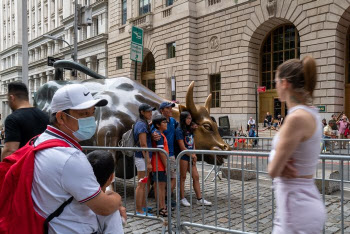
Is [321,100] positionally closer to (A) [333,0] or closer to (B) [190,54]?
(A) [333,0]

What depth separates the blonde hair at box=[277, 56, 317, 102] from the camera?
7.25ft

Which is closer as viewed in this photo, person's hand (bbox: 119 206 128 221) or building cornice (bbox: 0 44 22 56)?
person's hand (bbox: 119 206 128 221)

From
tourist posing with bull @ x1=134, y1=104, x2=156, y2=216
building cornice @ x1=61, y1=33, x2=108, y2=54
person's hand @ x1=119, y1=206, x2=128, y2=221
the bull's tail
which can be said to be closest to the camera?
person's hand @ x1=119, y1=206, x2=128, y2=221

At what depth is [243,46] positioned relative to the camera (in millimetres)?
24938

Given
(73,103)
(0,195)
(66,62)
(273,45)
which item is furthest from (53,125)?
(273,45)

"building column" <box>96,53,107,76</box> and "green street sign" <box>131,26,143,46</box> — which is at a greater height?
"building column" <box>96,53,107,76</box>

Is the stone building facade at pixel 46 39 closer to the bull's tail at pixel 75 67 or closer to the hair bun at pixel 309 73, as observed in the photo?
the bull's tail at pixel 75 67

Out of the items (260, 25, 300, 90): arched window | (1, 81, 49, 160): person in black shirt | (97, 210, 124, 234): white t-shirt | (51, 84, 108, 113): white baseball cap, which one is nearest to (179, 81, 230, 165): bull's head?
(1, 81, 49, 160): person in black shirt

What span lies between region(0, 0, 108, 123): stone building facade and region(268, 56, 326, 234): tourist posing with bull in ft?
117

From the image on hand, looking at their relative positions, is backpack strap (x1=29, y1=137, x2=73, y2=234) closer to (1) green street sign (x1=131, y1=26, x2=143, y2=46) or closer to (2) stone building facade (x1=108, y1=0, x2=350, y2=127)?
(1) green street sign (x1=131, y1=26, x2=143, y2=46)

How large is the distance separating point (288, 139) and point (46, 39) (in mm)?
58984

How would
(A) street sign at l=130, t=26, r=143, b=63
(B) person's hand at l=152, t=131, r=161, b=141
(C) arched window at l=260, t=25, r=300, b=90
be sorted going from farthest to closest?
(C) arched window at l=260, t=25, r=300, b=90 → (A) street sign at l=130, t=26, r=143, b=63 → (B) person's hand at l=152, t=131, r=161, b=141

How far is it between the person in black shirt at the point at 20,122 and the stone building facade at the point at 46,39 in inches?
1299

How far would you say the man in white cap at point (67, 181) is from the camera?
1.90 meters
